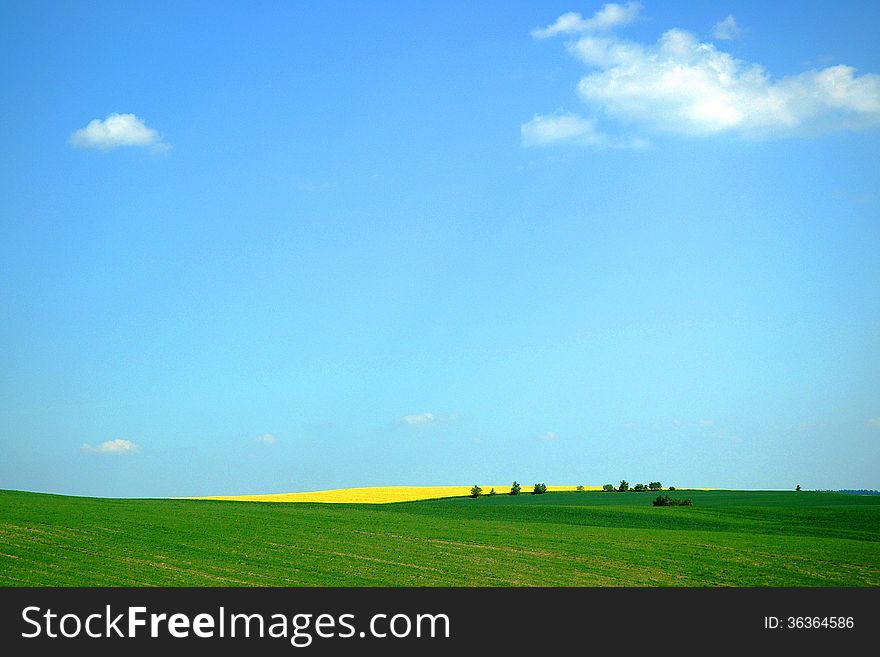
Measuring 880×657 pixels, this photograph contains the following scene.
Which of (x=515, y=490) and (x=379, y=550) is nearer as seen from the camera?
(x=379, y=550)

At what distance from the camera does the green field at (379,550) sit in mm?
24453

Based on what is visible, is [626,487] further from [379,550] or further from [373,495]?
[379,550]

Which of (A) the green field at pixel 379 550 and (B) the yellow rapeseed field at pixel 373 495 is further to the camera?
(B) the yellow rapeseed field at pixel 373 495

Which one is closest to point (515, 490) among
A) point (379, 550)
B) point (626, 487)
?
point (626, 487)

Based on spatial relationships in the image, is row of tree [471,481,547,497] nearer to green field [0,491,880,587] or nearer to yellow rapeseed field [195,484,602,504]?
yellow rapeseed field [195,484,602,504]

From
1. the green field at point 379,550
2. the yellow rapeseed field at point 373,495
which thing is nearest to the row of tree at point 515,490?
the yellow rapeseed field at point 373,495

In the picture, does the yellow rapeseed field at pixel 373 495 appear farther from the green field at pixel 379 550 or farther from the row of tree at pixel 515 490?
the green field at pixel 379 550

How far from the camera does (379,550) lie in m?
30.6

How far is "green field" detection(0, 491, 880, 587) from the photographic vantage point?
2445 cm

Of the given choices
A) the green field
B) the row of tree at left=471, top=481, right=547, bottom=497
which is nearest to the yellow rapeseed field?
the row of tree at left=471, top=481, right=547, bottom=497
